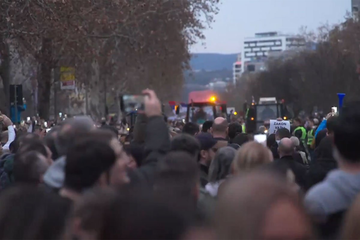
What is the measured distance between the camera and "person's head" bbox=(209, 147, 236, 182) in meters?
6.77

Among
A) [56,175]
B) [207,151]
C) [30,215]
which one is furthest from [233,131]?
[30,215]

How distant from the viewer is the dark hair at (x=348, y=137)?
477cm

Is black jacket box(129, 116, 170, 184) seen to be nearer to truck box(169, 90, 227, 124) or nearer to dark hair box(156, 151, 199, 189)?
dark hair box(156, 151, 199, 189)

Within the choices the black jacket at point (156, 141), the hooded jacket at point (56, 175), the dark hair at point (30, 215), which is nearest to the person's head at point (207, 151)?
the black jacket at point (156, 141)

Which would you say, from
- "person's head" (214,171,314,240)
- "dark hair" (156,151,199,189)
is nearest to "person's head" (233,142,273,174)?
"dark hair" (156,151,199,189)

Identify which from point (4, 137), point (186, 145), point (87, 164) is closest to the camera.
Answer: point (87, 164)

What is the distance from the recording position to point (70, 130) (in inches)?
228

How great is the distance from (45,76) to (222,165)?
27.6 metres

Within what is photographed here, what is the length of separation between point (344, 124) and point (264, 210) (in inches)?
94.1

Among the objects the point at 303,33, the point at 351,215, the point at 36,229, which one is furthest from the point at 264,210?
the point at 303,33

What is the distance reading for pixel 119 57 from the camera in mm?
48344

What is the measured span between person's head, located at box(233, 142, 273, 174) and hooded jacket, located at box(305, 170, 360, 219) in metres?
1.16

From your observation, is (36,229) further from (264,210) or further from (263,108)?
(263,108)

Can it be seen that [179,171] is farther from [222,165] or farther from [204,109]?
[204,109]
